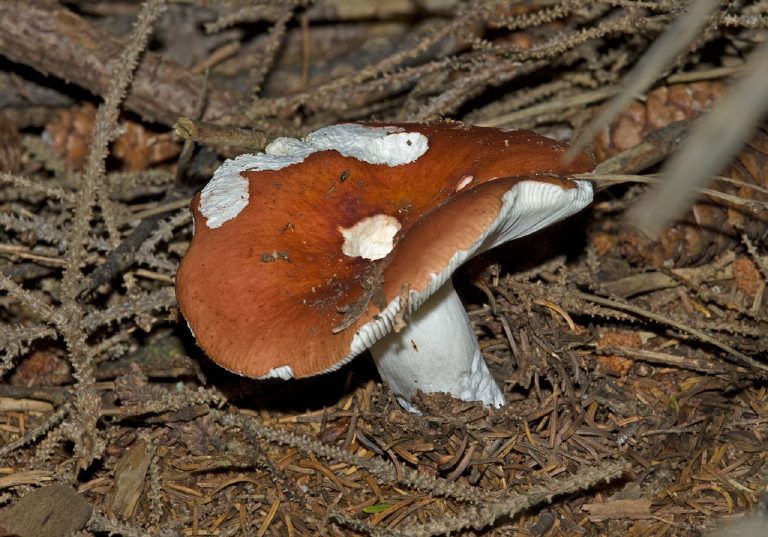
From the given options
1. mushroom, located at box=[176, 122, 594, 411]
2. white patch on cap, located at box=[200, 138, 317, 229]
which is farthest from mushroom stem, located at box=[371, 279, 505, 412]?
white patch on cap, located at box=[200, 138, 317, 229]

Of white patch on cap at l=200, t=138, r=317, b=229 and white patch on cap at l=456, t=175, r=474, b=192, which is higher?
white patch on cap at l=456, t=175, r=474, b=192

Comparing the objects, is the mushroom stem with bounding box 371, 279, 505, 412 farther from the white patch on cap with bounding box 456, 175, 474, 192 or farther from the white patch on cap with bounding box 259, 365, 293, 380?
the white patch on cap with bounding box 259, 365, 293, 380

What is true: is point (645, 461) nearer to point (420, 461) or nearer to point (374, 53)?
point (420, 461)

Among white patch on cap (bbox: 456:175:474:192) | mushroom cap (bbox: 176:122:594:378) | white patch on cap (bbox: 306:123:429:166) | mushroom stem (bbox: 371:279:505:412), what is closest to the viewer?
mushroom cap (bbox: 176:122:594:378)

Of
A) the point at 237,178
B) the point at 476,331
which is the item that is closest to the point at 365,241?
the point at 237,178

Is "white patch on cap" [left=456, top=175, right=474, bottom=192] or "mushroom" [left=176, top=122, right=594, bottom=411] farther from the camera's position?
"white patch on cap" [left=456, top=175, right=474, bottom=192]

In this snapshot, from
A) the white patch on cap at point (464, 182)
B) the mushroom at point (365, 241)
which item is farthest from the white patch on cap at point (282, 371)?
the white patch on cap at point (464, 182)

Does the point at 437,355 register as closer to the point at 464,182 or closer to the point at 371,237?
the point at 371,237
